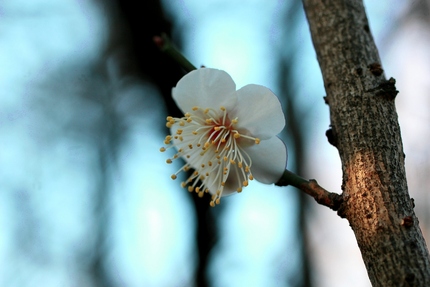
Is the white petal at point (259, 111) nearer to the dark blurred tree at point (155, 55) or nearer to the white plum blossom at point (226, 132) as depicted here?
the white plum blossom at point (226, 132)

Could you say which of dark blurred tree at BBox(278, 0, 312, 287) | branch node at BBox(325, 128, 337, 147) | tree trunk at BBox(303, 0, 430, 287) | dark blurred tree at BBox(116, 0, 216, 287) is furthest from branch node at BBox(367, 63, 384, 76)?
dark blurred tree at BBox(278, 0, 312, 287)

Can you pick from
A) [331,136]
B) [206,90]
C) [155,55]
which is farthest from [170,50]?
[155,55]

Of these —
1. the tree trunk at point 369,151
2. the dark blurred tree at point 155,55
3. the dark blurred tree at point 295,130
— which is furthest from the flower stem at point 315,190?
the dark blurred tree at point 295,130

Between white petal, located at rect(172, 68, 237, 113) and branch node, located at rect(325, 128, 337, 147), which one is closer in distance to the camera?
branch node, located at rect(325, 128, 337, 147)

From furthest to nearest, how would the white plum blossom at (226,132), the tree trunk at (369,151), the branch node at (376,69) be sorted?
the white plum blossom at (226,132) < the branch node at (376,69) < the tree trunk at (369,151)

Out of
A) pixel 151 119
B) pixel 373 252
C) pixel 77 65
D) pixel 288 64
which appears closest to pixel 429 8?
pixel 288 64

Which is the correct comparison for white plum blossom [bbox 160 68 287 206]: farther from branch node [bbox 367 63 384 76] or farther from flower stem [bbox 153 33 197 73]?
branch node [bbox 367 63 384 76]
